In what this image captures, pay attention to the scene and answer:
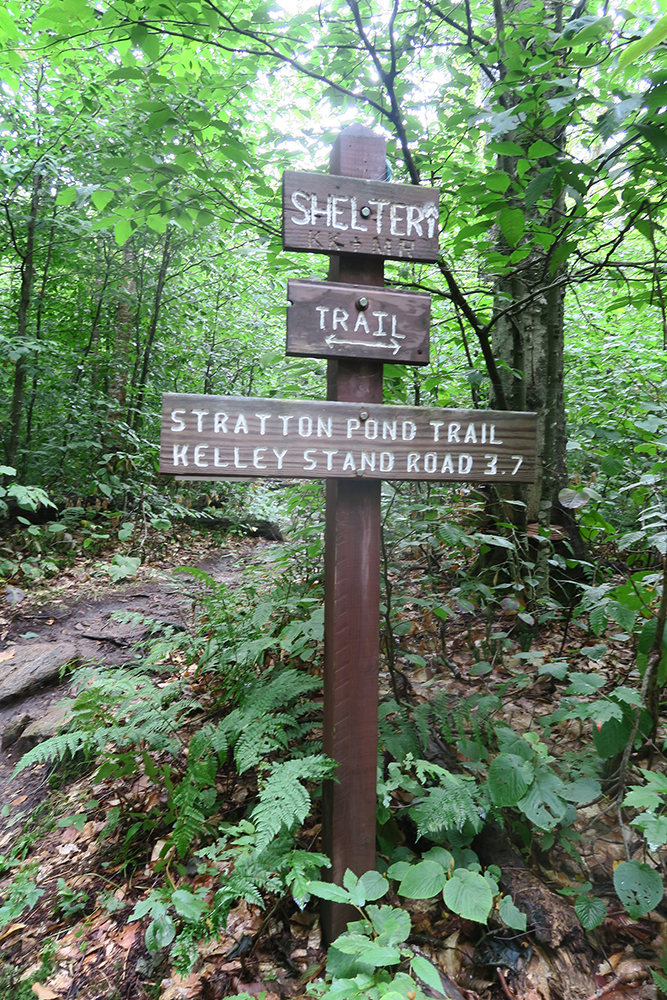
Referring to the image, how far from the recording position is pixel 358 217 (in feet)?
6.53

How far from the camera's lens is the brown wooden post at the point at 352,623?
205 centimetres

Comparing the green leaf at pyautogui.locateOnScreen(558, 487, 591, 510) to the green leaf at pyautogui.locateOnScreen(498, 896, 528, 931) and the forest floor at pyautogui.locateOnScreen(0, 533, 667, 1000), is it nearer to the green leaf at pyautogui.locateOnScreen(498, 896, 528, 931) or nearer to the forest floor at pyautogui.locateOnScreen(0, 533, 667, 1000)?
the forest floor at pyautogui.locateOnScreen(0, 533, 667, 1000)

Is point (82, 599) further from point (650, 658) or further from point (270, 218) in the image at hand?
point (650, 658)

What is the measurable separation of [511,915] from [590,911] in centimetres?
28

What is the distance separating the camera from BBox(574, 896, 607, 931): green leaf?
6.05ft

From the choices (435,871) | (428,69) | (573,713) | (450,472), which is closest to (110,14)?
(428,69)

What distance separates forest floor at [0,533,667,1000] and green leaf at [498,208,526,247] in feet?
6.73

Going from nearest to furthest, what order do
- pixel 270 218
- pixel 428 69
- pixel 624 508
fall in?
pixel 428 69
pixel 270 218
pixel 624 508

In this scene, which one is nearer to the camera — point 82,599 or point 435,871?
point 435,871

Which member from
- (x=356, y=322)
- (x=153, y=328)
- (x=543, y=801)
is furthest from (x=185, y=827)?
(x=153, y=328)

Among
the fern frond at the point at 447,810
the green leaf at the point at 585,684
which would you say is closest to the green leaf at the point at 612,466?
the green leaf at the point at 585,684

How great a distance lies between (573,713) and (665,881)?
72 cm

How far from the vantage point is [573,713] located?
210 centimetres

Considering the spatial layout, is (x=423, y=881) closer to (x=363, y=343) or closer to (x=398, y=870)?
(x=398, y=870)
